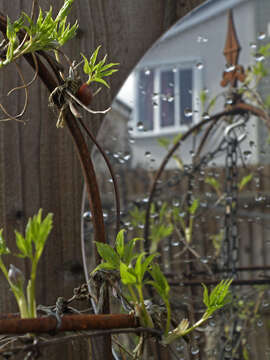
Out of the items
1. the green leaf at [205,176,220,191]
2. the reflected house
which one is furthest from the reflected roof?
the green leaf at [205,176,220,191]

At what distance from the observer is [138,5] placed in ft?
1.73

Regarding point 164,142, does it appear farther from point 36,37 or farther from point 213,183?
point 36,37

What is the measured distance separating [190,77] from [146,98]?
10 centimetres

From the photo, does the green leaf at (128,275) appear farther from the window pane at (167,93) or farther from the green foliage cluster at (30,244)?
the window pane at (167,93)

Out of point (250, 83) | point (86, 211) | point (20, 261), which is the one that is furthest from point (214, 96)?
point (20, 261)

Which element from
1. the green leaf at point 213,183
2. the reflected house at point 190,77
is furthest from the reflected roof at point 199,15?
the green leaf at point 213,183

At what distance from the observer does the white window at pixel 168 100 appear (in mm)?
710

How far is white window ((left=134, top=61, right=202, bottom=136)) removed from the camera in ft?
2.33

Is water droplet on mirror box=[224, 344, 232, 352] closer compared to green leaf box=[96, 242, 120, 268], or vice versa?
green leaf box=[96, 242, 120, 268]

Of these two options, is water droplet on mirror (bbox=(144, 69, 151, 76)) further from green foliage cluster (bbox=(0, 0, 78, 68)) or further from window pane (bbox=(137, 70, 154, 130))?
green foliage cluster (bbox=(0, 0, 78, 68))

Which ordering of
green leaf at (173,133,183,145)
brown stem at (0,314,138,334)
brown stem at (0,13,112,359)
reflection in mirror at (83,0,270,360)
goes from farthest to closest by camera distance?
green leaf at (173,133,183,145) → reflection in mirror at (83,0,270,360) → brown stem at (0,13,112,359) → brown stem at (0,314,138,334)

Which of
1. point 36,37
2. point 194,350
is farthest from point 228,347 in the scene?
point 36,37

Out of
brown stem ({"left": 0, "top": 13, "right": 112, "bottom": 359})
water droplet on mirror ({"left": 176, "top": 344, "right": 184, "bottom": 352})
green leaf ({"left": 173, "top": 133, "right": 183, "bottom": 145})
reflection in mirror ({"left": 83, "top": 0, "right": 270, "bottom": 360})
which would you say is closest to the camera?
brown stem ({"left": 0, "top": 13, "right": 112, "bottom": 359})

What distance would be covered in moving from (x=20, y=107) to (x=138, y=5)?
205 millimetres
